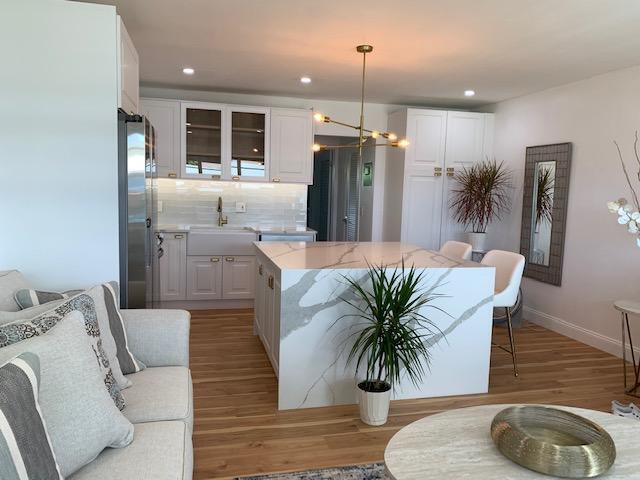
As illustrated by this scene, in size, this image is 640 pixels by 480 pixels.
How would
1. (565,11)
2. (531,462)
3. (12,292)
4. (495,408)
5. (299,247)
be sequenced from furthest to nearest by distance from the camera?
1. (299,247)
2. (565,11)
3. (12,292)
4. (495,408)
5. (531,462)

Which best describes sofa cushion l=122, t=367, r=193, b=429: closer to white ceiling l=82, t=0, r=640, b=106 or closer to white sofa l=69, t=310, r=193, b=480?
white sofa l=69, t=310, r=193, b=480

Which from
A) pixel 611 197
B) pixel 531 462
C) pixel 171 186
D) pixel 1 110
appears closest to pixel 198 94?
pixel 171 186

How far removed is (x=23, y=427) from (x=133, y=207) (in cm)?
199

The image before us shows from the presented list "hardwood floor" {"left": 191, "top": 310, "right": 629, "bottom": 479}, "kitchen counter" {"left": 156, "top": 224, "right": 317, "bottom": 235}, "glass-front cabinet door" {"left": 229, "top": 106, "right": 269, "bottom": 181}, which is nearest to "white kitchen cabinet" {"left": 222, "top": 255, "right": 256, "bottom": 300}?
"kitchen counter" {"left": 156, "top": 224, "right": 317, "bottom": 235}

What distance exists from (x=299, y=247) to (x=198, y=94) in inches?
111

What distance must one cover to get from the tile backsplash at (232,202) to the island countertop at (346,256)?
2003 millimetres

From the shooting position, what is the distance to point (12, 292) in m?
2.19

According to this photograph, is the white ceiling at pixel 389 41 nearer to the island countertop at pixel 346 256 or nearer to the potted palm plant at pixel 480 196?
the potted palm plant at pixel 480 196

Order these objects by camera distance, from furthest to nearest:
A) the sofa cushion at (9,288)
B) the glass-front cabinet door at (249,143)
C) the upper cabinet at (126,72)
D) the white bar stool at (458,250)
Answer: the glass-front cabinet door at (249,143)
the white bar stool at (458,250)
the upper cabinet at (126,72)
the sofa cushion at (9,288)

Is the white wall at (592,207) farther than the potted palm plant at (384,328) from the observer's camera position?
Yes

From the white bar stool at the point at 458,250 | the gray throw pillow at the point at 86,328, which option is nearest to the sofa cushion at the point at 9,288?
the gray throw pillow at the point at 86,328

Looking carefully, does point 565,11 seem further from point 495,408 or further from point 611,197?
point 495,408

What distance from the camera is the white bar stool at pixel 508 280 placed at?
3.59m

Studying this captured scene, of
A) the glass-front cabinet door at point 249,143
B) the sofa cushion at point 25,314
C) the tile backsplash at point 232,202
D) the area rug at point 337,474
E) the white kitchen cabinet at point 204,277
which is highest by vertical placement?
the glass-front cabinet door at point 249,143
